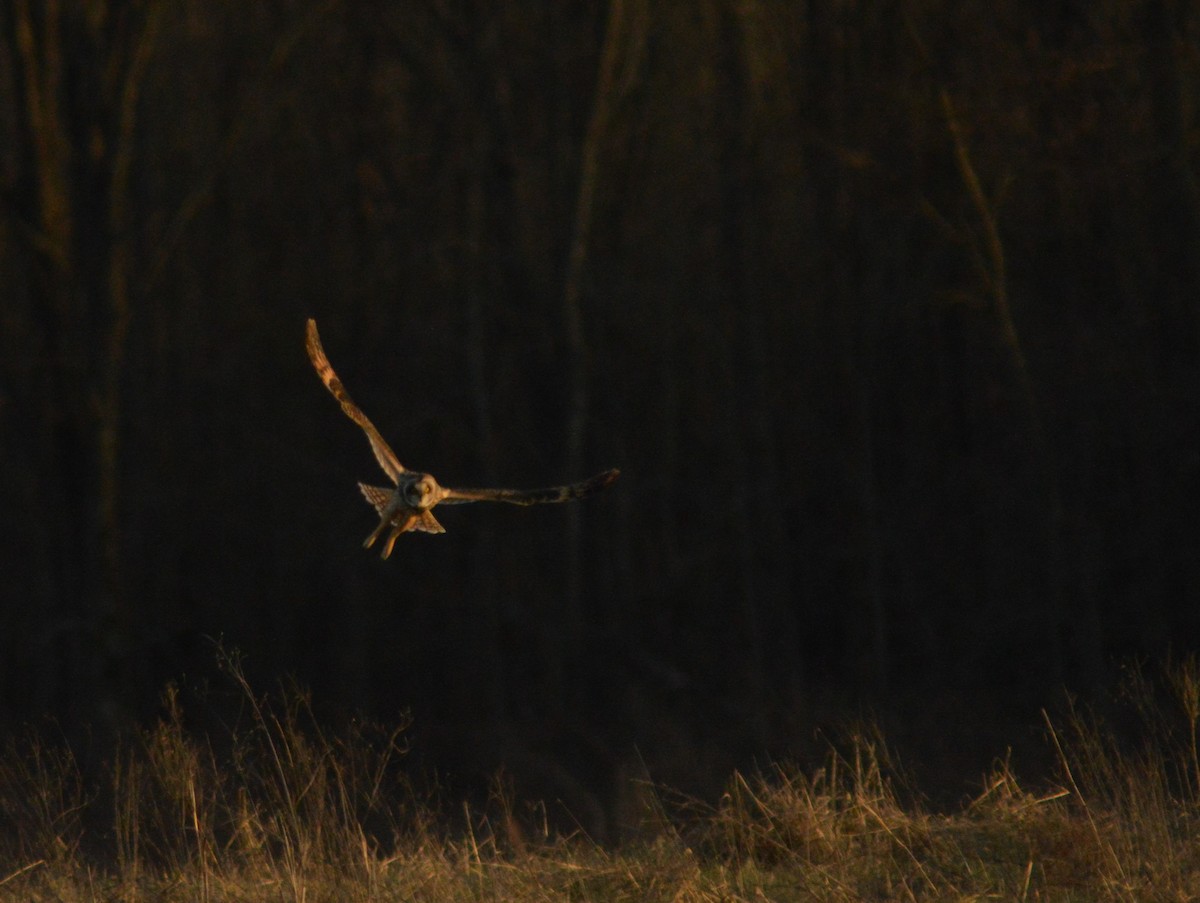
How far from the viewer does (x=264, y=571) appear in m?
16.9

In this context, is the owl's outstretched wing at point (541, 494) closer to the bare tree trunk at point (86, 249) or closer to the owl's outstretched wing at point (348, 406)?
the owl's outstretched wing at point (348, 406)

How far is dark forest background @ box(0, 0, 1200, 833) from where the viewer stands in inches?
460

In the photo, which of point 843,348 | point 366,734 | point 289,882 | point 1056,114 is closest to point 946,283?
point 843,348

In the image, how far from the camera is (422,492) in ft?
15.0

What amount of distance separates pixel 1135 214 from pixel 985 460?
110 inches

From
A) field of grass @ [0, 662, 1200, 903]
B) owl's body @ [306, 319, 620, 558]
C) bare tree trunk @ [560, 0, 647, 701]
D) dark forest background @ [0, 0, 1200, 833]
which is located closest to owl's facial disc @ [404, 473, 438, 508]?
owl's body @ [306, 319, 620, 558]

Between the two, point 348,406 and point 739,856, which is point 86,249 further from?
point 739,856

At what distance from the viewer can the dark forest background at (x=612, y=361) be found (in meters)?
11.7

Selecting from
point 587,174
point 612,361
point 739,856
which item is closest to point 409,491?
point 739,856

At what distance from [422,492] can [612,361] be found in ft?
39.4

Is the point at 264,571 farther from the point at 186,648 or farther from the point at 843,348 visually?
the point at 843,348

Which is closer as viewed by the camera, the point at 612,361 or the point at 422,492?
the point at 422,492

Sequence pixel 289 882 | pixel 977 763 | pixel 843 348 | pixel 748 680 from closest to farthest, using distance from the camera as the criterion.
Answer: pixel 289 882 → pixel 977 763 → pixel 748 680 → pixel 843 348

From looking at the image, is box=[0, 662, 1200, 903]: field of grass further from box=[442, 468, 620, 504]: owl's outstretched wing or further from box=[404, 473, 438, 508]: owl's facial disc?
box=[442, 468, 620, 504]: owl's outstretched wing
